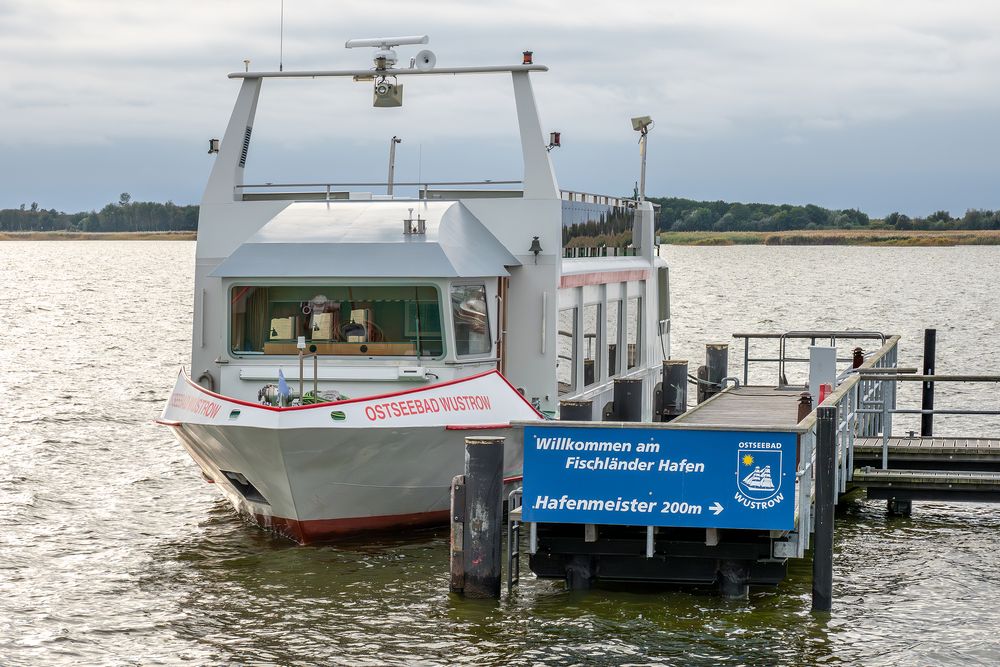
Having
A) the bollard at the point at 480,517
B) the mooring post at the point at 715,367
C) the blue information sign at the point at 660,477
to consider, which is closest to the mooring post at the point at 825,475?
the blue information sign at the point at 660,477

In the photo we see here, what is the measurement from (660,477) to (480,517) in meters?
1.70

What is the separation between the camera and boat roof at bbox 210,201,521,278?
16.6 meters

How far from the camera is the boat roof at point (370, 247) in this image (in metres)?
16.6

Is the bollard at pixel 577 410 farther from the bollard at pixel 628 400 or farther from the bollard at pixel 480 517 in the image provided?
the bollard at pixel 480 517

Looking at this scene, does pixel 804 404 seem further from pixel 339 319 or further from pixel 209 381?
pixel 209 381

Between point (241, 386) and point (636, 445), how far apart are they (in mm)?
5812

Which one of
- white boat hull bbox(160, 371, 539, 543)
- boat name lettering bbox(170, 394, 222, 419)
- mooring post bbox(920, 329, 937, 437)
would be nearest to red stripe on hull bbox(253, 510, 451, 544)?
white boat hull bbox(160, 371, 539, 543)

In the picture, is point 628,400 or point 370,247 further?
point 628,400

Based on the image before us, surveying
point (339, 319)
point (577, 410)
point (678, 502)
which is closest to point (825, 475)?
point (678, 502)

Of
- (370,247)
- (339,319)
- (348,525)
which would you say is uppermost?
(370,247)

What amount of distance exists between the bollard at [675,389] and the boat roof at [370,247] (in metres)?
4.47

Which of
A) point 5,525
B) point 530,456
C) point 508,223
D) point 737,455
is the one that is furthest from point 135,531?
point 737,455

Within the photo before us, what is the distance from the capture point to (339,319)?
17.1m

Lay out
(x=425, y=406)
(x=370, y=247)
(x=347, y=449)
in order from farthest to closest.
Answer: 1. (x=370, y=247)
2. (x=425, y=406)
3. (x=347, y=449)
